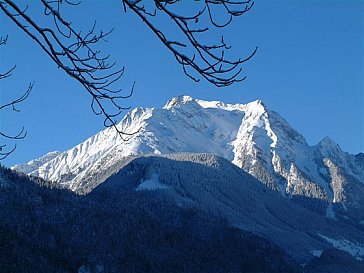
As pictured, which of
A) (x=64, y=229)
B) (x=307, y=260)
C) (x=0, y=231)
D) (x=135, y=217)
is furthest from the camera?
(x=307, y=260)

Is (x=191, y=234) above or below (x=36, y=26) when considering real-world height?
above

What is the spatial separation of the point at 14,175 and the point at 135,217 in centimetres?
2793

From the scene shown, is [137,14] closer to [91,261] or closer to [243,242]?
[91,261]

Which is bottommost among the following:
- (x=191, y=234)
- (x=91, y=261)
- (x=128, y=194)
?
(x=91, y=261)

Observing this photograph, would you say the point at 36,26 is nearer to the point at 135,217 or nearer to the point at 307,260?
the point at 135,217

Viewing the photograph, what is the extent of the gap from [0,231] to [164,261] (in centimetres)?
3133

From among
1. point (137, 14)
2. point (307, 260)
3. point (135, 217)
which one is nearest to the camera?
point (137, 14)

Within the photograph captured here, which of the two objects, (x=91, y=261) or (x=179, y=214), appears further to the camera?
(x=179, y=214)

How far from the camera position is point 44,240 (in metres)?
124

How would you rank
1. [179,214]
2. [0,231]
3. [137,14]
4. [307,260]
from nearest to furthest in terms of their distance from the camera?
1. [137,14]
2. [0,231]
3. [179,214]
4. [307,260]

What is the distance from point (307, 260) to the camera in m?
197

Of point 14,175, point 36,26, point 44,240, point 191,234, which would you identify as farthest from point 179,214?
point 36,26

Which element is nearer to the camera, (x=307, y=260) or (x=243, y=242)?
(x=243, y=242)

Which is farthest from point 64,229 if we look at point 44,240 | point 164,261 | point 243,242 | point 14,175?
point 243,242
